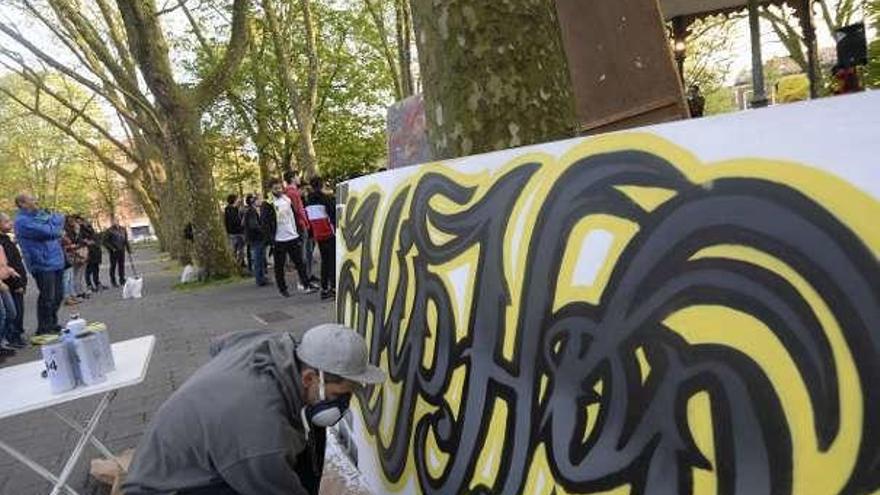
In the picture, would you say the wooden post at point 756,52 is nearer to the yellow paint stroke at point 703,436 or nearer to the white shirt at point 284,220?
the white shirt at point 284,220

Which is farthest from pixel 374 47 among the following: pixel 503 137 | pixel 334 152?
pixel 503 137

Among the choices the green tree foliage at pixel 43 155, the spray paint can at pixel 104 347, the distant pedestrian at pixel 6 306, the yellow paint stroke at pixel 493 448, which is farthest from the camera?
the green tree foliage at pixel 43 155

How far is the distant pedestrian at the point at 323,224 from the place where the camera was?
31.3ft

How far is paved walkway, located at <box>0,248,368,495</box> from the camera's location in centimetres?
507

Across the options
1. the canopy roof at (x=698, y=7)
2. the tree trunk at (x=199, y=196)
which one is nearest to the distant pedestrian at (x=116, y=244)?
the tree trunk at (x=199, y=196)

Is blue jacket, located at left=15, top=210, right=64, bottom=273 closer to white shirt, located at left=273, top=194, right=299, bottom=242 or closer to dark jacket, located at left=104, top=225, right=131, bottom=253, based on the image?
white shirt, located at left=273, top=194, right=299, bottom=242

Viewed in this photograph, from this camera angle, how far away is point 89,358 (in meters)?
3.73

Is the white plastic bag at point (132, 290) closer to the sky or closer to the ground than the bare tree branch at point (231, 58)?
closer to the ground

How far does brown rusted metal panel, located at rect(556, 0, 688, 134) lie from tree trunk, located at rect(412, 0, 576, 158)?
65.0 inches

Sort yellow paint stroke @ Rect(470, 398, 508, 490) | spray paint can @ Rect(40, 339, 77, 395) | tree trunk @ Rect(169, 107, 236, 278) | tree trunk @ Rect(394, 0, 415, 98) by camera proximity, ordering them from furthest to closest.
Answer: tree trunk @ Rect(394, 0, 415, 98), tree trunk @ Rect(169, 107, 236, 278), spray paint can @ Rect(40, 339, 77, 395), yellow paint stroke @ Rect(470, 398, 508, 490)

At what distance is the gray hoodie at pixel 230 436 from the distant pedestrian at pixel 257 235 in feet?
32.4

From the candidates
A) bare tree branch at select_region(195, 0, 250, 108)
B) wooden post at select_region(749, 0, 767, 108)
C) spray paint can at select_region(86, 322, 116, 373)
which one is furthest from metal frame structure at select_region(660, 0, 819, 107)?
spray paint can at select_region(86, 322, 116, 373)

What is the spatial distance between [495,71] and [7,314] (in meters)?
8.02

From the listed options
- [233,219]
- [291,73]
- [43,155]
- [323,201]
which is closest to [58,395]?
[323,201]
